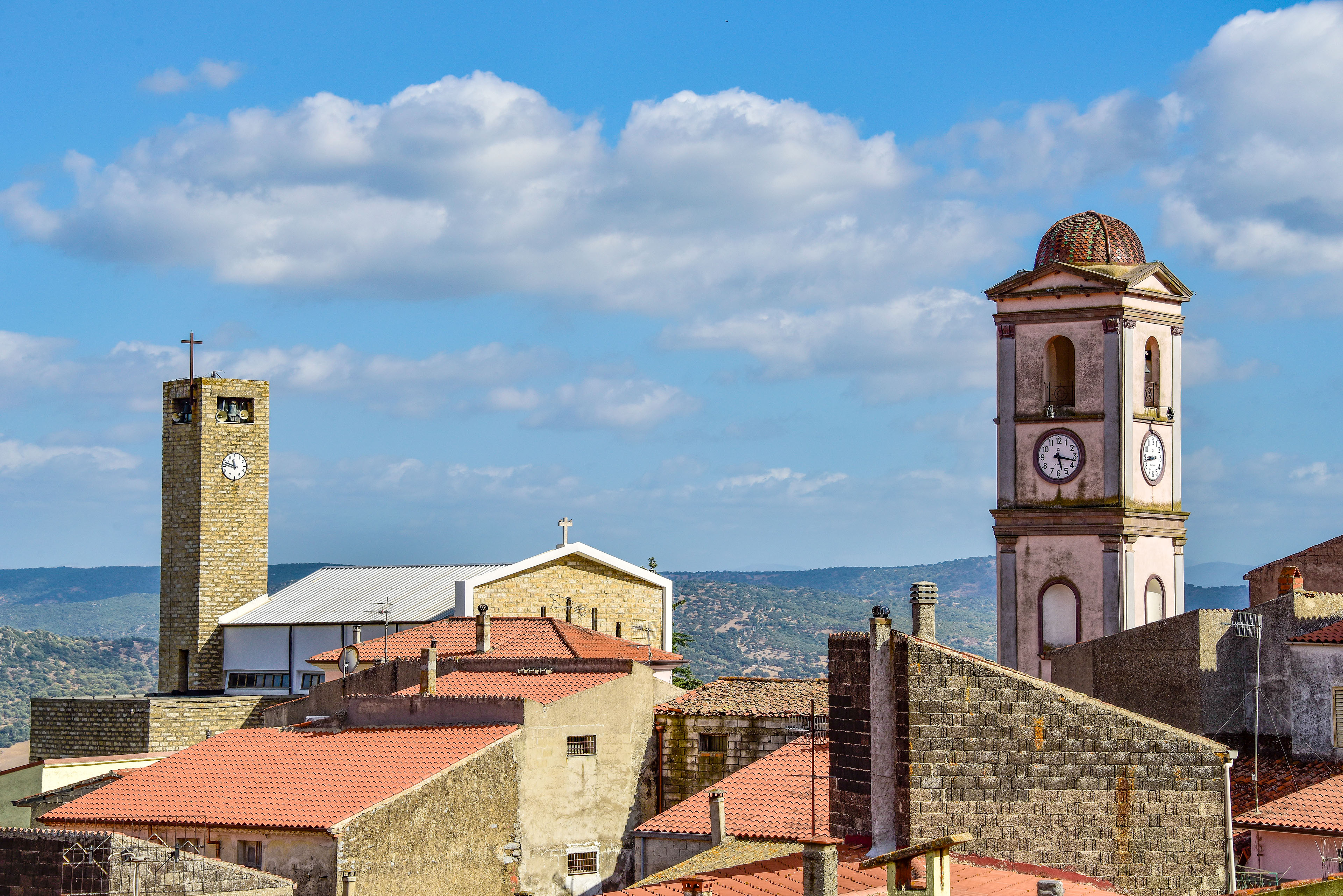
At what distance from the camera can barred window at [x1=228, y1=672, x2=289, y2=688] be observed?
196 feet

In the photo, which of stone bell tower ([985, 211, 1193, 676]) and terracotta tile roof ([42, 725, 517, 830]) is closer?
terracotta tile roof ([42, 725, 517, 830])

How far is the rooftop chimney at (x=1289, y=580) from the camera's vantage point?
1368 inches

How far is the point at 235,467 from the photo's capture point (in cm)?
6325

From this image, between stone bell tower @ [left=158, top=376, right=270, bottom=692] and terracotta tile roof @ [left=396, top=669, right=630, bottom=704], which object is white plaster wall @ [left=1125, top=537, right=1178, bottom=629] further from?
stone bell tower @ [left=158, top=376, right=270, bottom=692]

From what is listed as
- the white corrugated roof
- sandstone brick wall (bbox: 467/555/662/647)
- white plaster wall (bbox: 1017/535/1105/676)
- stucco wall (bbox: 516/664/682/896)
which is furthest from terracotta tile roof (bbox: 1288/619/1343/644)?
the white corrugated roof

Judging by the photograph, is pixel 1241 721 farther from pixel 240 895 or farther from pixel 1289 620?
pixel 240 895

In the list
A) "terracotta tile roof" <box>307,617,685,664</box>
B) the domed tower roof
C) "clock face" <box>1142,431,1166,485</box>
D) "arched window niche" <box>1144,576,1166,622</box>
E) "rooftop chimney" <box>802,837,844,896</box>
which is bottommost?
"rooftop chimney" <box>802,837,844,896</box>

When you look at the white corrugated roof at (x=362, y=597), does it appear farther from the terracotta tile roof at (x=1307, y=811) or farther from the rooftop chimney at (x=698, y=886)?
the rooftop chimney at (x=698, y=886)

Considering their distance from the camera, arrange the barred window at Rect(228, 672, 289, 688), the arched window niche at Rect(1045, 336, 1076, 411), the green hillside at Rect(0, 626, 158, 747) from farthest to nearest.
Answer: the green hillside at Rect(0, 626, 158, 747), the barred window at Rect(228, 672, 289, 688), the arched window niche at Rect(1045, 336, 1076, 411)

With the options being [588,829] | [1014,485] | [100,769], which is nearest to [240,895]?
[588,829]

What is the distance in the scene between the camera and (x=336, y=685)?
139 ft

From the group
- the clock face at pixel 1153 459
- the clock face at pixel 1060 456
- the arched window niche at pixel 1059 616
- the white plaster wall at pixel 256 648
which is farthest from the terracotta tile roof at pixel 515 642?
the clock face at pixel 1153 459

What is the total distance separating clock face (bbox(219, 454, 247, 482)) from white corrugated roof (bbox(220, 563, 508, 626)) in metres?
4.50

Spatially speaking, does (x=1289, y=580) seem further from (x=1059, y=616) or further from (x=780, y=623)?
(x=780, y=623)
